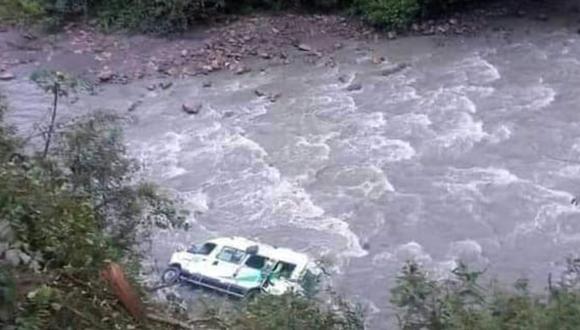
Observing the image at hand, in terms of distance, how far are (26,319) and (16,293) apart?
75mm

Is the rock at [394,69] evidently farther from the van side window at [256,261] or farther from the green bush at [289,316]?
the green bush at [289,316]

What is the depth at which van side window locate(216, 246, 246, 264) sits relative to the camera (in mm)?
9188

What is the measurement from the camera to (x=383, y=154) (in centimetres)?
1119

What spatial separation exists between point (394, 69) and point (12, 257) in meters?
10.5

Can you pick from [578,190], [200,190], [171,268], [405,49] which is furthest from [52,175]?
[405,49]

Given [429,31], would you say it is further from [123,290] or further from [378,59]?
[123,290]

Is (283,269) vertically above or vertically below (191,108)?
above

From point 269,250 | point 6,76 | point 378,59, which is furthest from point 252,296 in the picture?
point 6,76

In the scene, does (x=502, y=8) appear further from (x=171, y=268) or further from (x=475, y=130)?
(x=171, y=268)

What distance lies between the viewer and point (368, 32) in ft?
48.6

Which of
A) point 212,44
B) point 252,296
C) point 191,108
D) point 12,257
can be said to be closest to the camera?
point 12,257

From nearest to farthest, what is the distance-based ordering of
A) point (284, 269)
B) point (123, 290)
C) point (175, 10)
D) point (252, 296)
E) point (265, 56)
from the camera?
point (123, 290) → point (252, 296) → point (284, 269) → point (265, 56) → point (175, 10)

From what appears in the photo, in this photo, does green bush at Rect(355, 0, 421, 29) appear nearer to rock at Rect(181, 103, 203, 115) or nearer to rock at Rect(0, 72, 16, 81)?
rock at Rect(181, 103, 203, 115)

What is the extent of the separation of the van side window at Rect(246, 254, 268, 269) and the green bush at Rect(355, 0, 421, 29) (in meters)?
6.35
